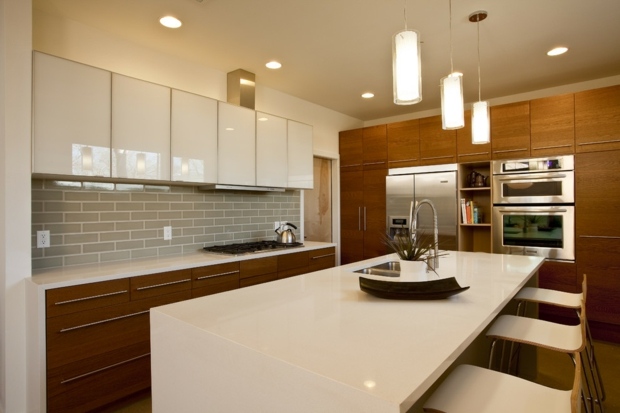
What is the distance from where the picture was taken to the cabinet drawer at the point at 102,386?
200 centimetres

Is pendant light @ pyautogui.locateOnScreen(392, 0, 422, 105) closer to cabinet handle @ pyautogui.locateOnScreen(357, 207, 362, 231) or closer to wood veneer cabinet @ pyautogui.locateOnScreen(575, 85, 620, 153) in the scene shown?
wood veneer cabinet @ pyautogui.locateOnScreen(575, 85, 620, 153)

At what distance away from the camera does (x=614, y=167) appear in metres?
3.24

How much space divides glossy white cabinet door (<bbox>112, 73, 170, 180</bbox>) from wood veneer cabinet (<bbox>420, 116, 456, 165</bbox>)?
2993 millimetres

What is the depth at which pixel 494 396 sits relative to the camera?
43.9 inches

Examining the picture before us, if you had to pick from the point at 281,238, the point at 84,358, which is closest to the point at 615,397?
the point at 281,238

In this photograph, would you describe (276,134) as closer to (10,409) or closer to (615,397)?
(10,409)

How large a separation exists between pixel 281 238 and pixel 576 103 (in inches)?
126

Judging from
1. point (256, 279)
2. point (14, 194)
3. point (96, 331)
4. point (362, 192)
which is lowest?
point (96, 331)

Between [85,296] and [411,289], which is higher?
[411,289]

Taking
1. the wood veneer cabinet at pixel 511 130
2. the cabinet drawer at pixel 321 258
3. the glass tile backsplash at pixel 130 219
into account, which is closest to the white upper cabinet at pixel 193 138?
the glass tile backsplash at pixel 130 219

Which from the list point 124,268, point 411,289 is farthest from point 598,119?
point 124,268

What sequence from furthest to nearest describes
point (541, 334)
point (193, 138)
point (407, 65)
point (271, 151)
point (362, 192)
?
point (362, 192) → point (271, 151) → point (193, 138) → point (541, 334) → point (407, 65)

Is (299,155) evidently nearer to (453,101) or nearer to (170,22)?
(170,22)

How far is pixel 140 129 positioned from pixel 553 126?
150 inches
